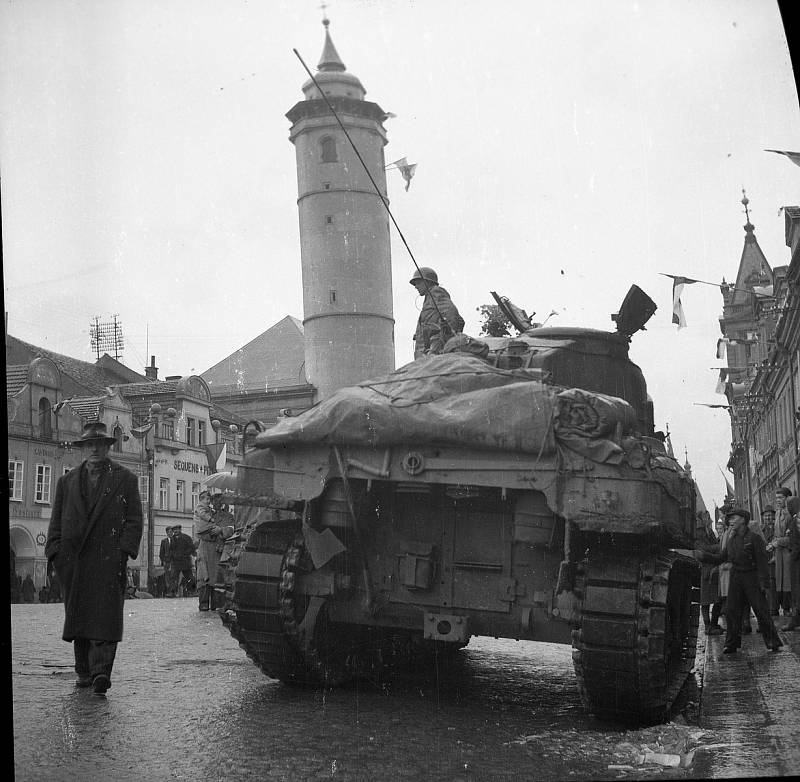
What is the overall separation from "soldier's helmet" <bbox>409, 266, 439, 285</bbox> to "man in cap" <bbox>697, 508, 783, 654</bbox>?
4.05 m

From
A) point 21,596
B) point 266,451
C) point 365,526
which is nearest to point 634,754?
point 365,526

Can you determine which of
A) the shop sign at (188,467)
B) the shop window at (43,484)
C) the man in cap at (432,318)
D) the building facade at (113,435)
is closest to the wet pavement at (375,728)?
the man in cap at (432,318)

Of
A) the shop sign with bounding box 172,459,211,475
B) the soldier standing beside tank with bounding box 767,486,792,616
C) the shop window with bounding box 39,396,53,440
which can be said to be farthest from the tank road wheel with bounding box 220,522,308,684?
the shop sign with bounding box 172,459,211,475

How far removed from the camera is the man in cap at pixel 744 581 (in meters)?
10.9

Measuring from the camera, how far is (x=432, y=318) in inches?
365

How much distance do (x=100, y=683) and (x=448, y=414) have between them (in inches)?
103

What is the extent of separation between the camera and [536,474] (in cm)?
630

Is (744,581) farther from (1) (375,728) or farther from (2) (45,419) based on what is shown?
(2) (45,419)

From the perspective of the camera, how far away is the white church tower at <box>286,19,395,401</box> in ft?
160

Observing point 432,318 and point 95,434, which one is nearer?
point 95,434

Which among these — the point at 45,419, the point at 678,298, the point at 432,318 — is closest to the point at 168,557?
the point at 678,298

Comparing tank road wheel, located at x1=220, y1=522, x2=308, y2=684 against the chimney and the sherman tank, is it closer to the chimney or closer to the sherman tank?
the sherman tank

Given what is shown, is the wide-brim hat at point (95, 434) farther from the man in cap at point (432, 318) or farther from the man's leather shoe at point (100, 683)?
the man in cap at point (432, 318)

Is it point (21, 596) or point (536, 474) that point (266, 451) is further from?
point (21, 596)
